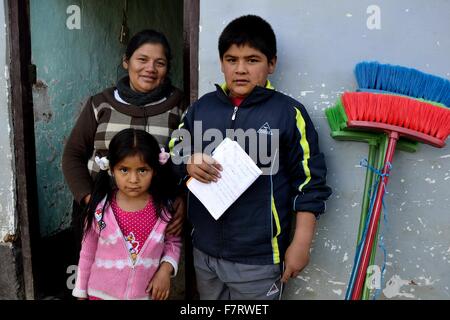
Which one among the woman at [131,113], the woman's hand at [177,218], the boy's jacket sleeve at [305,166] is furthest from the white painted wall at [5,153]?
the boy's jacket sleeve at [305,166]

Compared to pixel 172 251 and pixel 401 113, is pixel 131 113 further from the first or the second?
pixel 401 113

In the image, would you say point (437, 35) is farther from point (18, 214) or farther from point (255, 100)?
point (18, 214)

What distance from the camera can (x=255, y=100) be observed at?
6.02 ft

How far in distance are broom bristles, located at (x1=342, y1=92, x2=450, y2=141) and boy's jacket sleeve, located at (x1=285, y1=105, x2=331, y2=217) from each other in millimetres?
197

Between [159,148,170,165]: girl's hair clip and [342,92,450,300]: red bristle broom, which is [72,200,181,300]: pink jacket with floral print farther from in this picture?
[342,92,450,300]: red bristle broom

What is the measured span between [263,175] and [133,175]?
0.54m

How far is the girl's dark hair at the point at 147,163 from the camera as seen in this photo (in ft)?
6.08

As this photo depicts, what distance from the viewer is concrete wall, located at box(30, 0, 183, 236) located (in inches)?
118

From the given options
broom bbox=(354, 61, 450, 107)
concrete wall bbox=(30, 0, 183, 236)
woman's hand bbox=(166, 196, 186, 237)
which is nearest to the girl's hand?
woman's hand bbox=(166, 196, 186, 237)

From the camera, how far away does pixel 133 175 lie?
6.08 ft

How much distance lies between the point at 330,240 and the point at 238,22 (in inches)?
42.7

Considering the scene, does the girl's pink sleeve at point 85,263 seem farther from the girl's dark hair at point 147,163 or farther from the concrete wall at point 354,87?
the concrete wall at point 354,87
